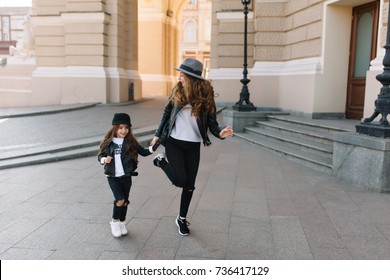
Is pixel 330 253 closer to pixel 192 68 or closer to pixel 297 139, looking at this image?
pixel 192 68

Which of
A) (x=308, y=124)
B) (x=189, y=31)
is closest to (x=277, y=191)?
(x=308, y=124)

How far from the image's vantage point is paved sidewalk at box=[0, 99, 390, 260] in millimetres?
3674

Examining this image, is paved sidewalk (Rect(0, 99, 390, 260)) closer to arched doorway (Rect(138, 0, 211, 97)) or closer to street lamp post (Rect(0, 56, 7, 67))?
street lamp post (Rect(0, 56, 7, 67))

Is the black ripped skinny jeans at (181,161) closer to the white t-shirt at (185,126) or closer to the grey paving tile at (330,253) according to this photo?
the white t-shirt at (185,126)

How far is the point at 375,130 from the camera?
5812 mm

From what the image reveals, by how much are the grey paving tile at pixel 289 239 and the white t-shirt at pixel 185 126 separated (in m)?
1.37

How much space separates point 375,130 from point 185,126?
3395 millimetres

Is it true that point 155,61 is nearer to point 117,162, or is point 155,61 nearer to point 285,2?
point 285,2

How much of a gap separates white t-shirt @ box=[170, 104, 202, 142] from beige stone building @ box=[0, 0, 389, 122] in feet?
20.3

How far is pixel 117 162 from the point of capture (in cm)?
383

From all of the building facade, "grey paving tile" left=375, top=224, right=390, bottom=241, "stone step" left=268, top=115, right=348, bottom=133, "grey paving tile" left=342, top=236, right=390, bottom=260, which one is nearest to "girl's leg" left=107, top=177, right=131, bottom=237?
"grey paving tile" left=342, top=236, right=390, bottom=260

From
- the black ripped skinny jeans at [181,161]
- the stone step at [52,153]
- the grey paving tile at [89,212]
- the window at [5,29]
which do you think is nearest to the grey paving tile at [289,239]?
the black ripped skinny jeans at [181,161]

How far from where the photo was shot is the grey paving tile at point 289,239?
3604 millimetres

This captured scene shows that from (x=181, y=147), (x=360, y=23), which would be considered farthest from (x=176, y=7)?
(x=181, y=147)
